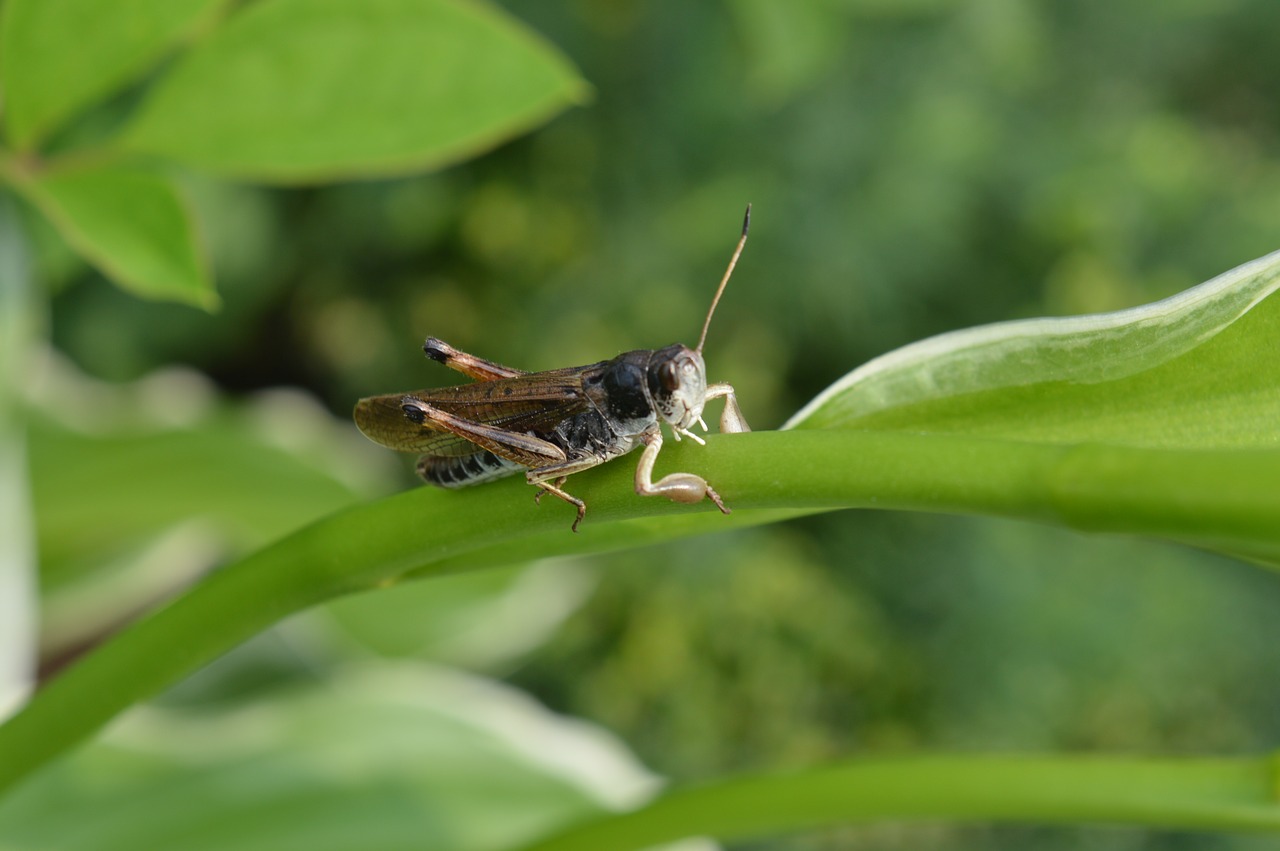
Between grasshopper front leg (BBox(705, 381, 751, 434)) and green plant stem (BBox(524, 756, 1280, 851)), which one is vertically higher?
grasshopper front leg (BBox(705, 381, 751, 434))

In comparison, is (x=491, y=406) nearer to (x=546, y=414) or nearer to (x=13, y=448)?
(x=546, y=414)

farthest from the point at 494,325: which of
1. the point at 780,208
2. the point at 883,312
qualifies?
the point at 883,312

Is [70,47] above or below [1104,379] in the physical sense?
above

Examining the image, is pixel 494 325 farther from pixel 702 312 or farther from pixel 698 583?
pixel 698 583

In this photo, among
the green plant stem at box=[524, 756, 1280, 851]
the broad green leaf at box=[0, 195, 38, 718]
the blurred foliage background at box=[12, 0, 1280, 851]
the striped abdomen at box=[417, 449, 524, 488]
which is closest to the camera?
the green plant stem at box=[524, 756, 1280, 851]

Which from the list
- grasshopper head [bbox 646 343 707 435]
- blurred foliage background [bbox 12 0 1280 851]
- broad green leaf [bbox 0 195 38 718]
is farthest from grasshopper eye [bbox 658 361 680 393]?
blurred foliage background [bbox 12 0 1280 851]

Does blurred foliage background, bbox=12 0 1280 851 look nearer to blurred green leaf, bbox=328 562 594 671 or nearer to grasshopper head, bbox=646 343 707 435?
blurred green leaf, bbox=328 562 594 671

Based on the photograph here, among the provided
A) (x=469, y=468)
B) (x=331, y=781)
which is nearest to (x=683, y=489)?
(x=469, y=468)
